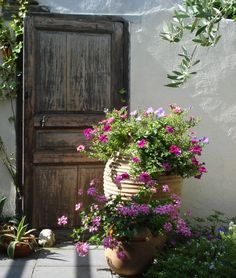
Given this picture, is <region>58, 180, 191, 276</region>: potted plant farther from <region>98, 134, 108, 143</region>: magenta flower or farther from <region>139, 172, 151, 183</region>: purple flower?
<region>98, 134, 108, 143</region>: magenta flower

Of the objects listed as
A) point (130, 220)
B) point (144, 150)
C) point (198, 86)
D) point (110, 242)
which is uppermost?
point (198, 86)

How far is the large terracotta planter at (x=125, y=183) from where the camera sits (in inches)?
171

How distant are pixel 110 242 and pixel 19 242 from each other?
1.05m

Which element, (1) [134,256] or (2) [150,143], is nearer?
(1) [134,256]

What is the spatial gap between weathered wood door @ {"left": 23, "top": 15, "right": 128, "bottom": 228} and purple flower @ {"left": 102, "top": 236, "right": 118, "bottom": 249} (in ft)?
3.86

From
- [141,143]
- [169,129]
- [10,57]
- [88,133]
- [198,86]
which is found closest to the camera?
[141,143]

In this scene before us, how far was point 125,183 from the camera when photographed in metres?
4.38

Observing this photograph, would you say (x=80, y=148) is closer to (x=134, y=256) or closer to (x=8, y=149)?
(x=8, y=149)

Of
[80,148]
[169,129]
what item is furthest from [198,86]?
[80,148]

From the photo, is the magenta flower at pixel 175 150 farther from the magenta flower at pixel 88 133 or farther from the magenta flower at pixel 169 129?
the magenta flower at pixel 88 133

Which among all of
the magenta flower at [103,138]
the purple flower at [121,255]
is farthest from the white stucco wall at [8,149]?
the purple flower at [121,255]

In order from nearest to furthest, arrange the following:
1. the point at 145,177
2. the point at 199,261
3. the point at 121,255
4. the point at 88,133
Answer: the point at 199,261 → the point at 121,255 → the point at 145,177 → the point at 88,133

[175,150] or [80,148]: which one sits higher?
[175,150]

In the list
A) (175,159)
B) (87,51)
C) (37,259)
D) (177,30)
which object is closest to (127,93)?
(87,51)
